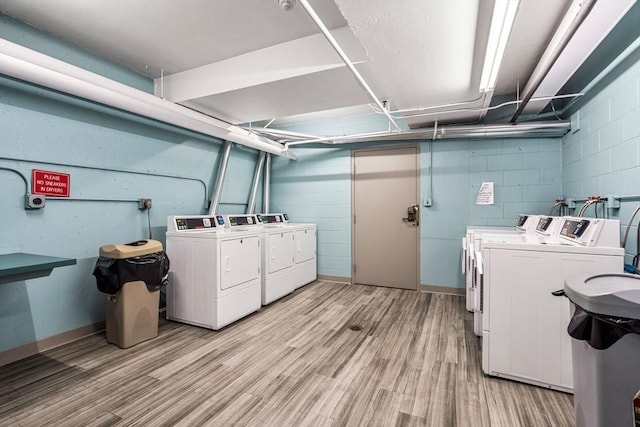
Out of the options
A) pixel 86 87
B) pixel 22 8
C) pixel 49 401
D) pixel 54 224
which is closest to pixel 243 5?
pixel 86 87

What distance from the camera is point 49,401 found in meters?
1.73

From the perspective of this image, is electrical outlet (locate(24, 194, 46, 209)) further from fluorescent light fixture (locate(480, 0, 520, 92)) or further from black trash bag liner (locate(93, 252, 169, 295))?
fluorescent light fixture (locate(480, 0, 520, 92))

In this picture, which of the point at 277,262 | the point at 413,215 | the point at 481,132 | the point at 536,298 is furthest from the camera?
the point at 413,215

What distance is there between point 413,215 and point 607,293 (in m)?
3.04

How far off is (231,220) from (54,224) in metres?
1.80

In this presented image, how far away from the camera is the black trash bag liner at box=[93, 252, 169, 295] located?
2.33 m

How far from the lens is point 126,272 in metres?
2.35

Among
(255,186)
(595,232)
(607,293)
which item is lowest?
(607,293)

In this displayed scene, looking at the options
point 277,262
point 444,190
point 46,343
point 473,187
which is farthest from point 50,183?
point 473,187

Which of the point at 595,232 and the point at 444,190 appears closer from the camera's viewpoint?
the point at 595,232

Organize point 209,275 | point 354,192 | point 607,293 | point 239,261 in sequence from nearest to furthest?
point 607,293
point 209,275
point 239,261
point 354,192

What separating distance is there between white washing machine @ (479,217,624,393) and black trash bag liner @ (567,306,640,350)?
2.29 ft

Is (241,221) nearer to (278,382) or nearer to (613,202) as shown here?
(278,382)

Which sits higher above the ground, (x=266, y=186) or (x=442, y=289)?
(x=266, y=186)
